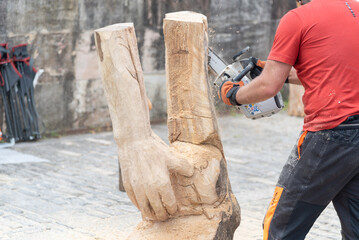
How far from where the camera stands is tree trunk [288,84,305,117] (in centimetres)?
1021

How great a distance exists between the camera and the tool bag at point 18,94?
302 inches

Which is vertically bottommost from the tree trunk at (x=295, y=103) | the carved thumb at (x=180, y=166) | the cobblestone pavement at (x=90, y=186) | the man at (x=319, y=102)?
A: the tree trunk at (x=295, y=103)

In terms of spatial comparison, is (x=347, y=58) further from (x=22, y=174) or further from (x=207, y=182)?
(x=22, y=174)

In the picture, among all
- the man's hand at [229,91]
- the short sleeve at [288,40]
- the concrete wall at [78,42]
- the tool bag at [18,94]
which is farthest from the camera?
the concrete wall at [78,42]

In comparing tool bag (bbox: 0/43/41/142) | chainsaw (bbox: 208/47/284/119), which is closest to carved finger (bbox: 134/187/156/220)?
chainsaw (bbox: 208/47/284/119)

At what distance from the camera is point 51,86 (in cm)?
835

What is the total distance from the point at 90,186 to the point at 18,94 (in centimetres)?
253

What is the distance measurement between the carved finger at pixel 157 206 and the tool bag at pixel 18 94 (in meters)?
4.78

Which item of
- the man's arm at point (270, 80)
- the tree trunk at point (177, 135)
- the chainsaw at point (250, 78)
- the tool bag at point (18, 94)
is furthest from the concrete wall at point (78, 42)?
the man's arm at point (270, 80)

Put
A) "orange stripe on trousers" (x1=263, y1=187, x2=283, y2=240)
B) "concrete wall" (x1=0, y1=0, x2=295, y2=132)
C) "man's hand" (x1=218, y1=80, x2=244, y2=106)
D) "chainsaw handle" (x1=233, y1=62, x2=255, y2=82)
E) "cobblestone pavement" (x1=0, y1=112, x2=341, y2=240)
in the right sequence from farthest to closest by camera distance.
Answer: "concrete wall" (x1=0, y1=0, x2=295, y2=132) → "cobblestone pavement" (x1=0, y1=112, x2=341, y2=240) → "chainsaw handle" (x1=233, y1=62, x2=255, y2=82) → "man's hand" (x1=218, y1=80, x2=244, y2=106) → "orange stripe on trousers" (x1=263, y1=187, x2=283, y2=240)

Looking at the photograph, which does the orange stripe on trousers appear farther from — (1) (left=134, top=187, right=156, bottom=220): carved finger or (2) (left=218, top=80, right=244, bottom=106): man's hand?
(1) (left=134, top=187, right=156, bottom=220): carved finger

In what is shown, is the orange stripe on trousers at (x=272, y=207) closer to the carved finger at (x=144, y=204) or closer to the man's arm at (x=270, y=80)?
the man's arm at (x=270, y=80)

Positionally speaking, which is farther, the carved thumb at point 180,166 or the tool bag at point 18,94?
the tool bag at point 18,94

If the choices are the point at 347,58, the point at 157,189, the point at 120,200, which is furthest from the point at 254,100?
the point at 120,200
